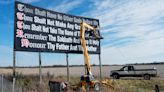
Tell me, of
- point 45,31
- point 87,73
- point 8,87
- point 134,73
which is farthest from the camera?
point 134,73

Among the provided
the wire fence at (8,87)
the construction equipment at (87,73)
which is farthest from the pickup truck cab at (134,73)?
the wire fence at (8,87)

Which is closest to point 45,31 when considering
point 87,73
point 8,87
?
point 87,73

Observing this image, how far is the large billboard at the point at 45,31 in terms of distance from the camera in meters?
23.2

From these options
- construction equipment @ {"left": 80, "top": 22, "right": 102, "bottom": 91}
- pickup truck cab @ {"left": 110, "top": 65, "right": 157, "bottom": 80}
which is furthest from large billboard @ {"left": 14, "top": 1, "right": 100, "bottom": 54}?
pickup truck cab @ {"left": 110, "top": 65, "right": 157, "bottom": 80}

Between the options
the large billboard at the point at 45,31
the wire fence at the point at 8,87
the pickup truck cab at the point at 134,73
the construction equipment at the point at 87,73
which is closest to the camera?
the wire fence at the point at 8,87

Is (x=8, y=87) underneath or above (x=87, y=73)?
underneath

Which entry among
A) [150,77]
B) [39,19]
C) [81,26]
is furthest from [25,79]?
[150,77]

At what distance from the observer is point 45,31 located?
25.8m

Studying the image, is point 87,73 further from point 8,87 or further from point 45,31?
point 8,87

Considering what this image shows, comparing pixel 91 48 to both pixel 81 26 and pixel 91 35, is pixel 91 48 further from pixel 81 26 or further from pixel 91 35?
pixel 81 26

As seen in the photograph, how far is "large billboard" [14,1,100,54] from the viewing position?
23.2 metres

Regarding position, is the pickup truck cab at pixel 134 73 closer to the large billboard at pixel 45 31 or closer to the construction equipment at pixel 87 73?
the construction equipment at pixel 87 73

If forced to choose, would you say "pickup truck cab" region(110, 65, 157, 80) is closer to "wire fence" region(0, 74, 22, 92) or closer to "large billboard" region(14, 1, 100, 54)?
"large billboard" region(14, 1, 100, 54)

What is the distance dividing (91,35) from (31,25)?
823 centimetres
